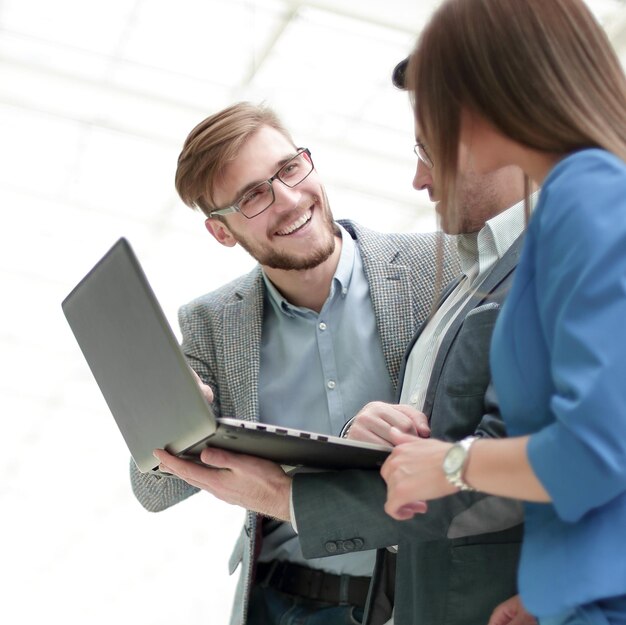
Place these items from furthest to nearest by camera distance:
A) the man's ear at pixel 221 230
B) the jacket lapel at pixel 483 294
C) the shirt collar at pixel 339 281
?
the man's ear at pixel 221 230, the shirt collar at pixel 339 281, the jacket lapel at pixel 483 294

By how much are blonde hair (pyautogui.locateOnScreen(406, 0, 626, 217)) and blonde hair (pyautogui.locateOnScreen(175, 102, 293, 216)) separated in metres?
1.69

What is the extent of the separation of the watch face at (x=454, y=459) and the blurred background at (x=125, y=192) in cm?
460

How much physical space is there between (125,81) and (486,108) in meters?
6.85

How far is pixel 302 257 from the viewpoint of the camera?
3.12 m

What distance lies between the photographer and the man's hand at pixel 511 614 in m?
1.80

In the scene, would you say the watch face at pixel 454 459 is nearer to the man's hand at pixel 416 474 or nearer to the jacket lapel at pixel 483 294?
the man's hand at pixel 416 474

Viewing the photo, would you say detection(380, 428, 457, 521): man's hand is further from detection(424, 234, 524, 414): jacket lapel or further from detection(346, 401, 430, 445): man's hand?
detection(424, 234, 524, 414): jacket lapel

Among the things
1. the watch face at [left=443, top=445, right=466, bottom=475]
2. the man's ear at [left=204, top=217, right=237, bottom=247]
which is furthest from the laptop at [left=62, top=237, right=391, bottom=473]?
the man's ear at [left=204, top=217, right=237, bottom=247]

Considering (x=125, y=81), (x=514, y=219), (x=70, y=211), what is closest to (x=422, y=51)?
(x=514, y=219)

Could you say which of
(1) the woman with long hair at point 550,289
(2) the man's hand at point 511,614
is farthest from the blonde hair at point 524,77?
(2) the man's hand at point 511,614

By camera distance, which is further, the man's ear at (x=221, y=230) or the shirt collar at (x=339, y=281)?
the man's ear at (x=221, y=230)

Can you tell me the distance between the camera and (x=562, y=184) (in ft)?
4.72

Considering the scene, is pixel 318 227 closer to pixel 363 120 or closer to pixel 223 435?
pixel 223 435

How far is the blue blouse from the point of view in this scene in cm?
133
